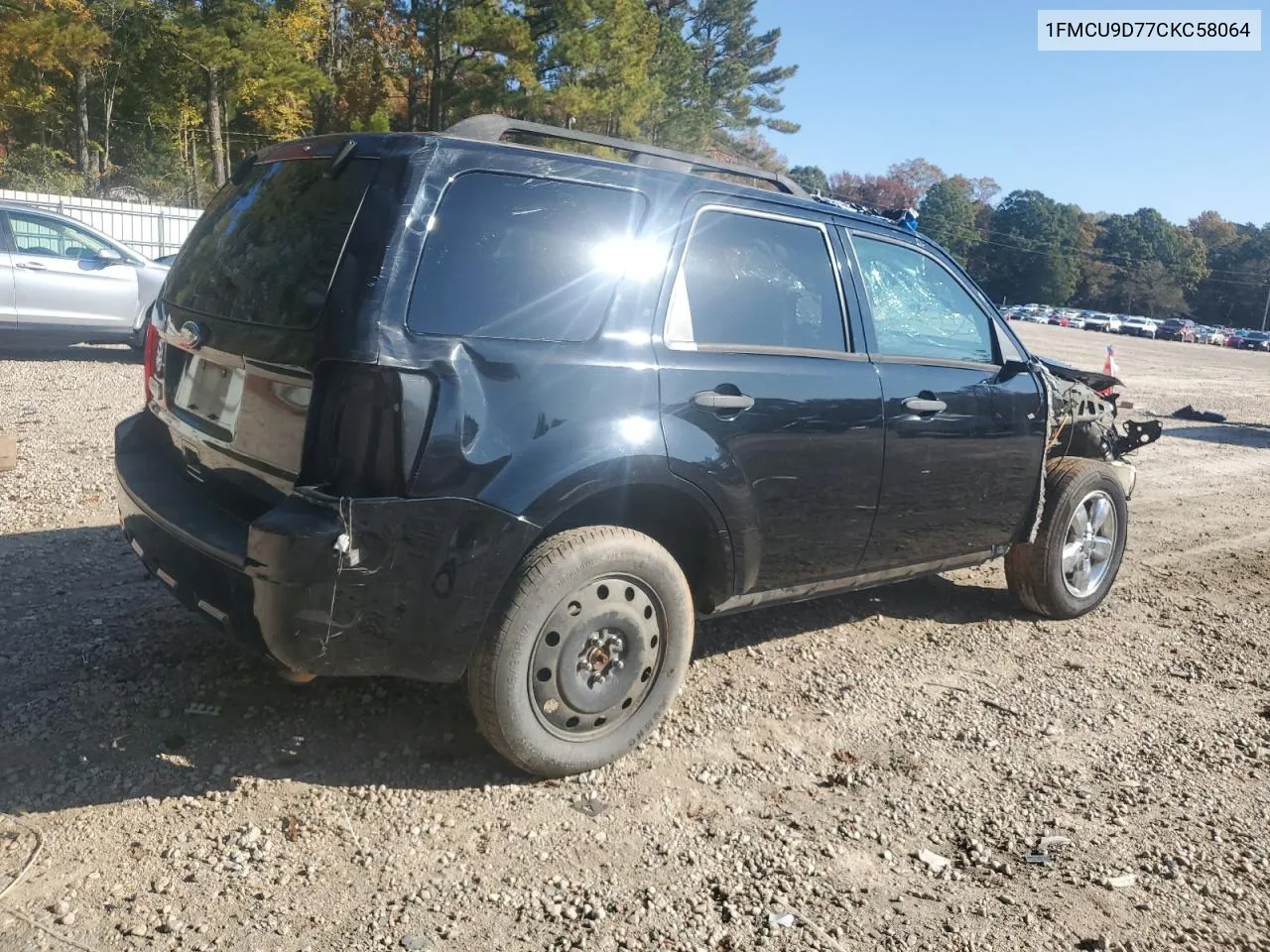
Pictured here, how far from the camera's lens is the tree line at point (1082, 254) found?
109 m

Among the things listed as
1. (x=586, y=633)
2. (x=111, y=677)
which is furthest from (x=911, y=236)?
(x=111, y=677)

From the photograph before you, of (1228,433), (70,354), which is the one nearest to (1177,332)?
(1228,433)

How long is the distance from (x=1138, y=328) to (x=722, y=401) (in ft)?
266

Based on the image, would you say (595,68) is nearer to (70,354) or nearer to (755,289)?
(70,354)

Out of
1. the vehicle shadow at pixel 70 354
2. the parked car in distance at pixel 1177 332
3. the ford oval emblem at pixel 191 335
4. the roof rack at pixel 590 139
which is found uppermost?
the parked car in distance at pixel 1177 332

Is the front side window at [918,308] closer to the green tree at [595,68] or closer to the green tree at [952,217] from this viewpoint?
the green tree at [595,68]

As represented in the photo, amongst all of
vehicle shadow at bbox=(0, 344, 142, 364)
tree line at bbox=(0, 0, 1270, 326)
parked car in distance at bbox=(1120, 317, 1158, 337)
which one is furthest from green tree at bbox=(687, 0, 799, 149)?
vehicle shadow at bbox=(0, 344, 142, 364)

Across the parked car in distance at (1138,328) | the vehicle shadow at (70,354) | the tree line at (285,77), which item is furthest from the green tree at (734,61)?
the vehicle shadow at (70,354)

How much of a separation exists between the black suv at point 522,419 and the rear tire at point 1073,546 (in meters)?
1.08

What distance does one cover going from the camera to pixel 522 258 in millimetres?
3072

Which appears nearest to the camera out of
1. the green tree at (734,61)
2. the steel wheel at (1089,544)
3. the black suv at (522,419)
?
the black suv at (522,419)

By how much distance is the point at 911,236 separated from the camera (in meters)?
4.43

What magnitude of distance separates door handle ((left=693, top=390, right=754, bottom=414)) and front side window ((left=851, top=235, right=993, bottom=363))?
903mm

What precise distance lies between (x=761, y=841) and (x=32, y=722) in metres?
2.35
